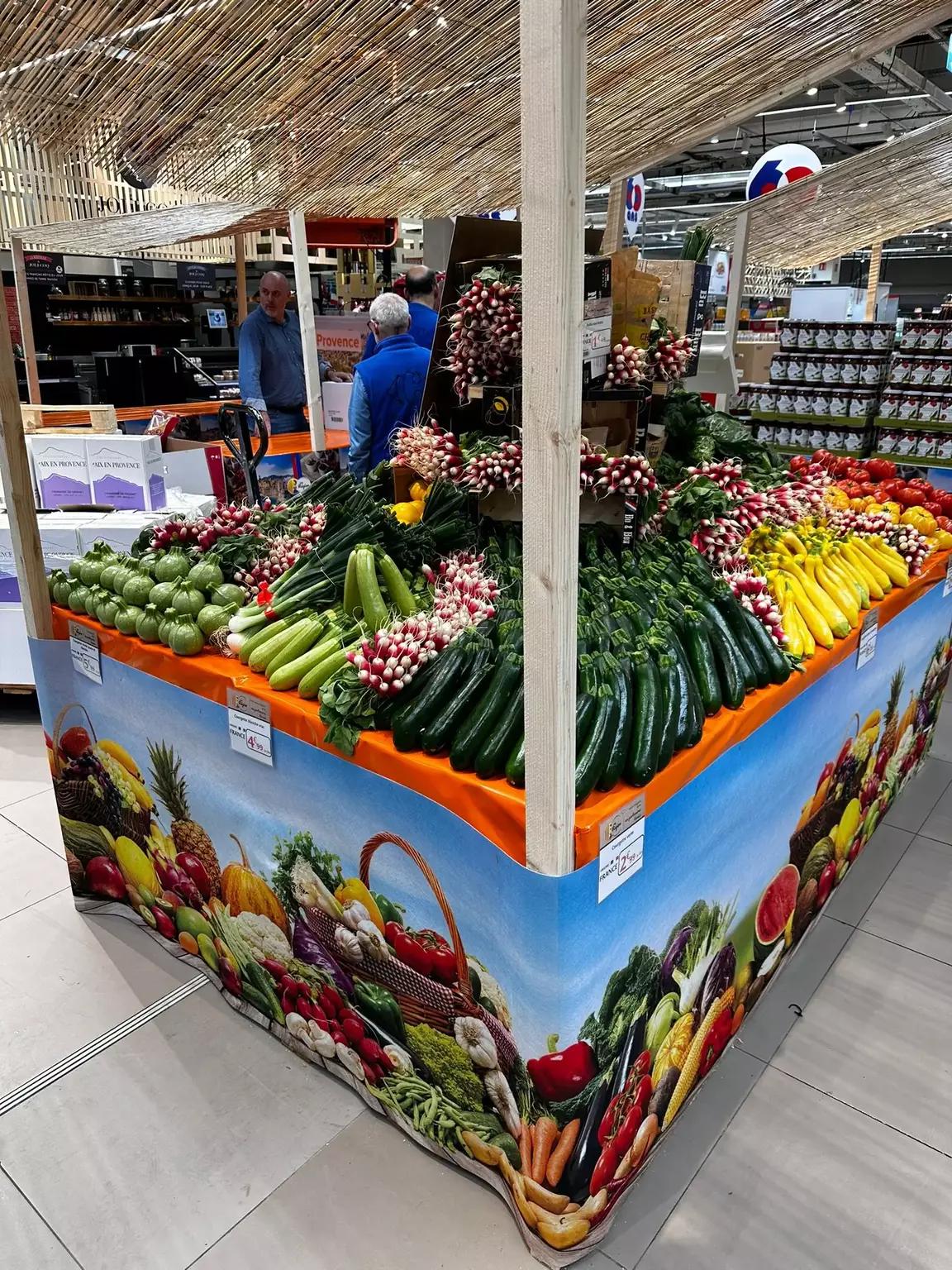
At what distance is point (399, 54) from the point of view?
2.79 meters

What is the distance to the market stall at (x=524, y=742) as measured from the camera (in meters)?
1.58

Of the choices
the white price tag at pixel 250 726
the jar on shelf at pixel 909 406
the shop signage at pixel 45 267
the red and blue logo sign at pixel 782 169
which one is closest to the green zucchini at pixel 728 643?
the white price tag at pixel 250 726

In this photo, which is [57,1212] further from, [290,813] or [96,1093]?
[290,813]

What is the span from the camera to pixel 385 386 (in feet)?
13.5

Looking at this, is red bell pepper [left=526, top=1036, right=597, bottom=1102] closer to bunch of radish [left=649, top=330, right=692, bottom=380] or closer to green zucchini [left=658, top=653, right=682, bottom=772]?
green zucchini [left=658, top=653, right=682, bottom=772]

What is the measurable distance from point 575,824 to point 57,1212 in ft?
5.10

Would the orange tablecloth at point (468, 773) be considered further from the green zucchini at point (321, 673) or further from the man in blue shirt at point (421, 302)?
the man in blue shirt at point (421, 302)

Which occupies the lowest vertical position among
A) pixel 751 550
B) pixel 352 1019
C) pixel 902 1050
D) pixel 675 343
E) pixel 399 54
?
pixel 902 1050

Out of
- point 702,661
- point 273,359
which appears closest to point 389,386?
point 273,359

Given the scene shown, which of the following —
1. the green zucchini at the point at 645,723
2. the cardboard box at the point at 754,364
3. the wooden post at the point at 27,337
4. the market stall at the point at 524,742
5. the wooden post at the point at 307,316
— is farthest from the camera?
the cardboard box at the point at 754,364

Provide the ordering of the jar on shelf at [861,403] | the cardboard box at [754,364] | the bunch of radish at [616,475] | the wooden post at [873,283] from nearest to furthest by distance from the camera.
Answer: the bunch of radish at [616,475] < the jar on shelf at [861,403] < the wooden post at [873,283] < the cardboard box at [754,364]

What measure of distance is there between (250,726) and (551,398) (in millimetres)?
1219

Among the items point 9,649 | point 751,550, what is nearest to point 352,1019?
point 751,550

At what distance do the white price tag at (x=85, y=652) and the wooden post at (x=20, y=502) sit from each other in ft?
0.42
